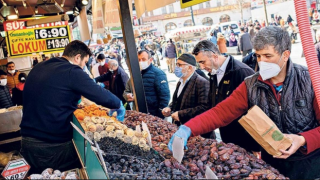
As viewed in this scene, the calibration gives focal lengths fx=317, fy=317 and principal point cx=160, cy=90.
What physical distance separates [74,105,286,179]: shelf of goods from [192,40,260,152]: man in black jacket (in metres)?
0.88

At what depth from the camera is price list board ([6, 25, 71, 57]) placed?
9.26 metres

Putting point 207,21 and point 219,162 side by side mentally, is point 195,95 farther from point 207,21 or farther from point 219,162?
point 207,21

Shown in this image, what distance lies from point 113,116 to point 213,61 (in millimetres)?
1309

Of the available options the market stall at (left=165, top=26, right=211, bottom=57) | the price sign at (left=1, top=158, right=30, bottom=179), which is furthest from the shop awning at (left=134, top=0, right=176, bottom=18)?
the market stall at (left=165, top=26, right=211, bottom=57)

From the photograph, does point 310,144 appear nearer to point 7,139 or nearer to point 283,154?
point 283,154

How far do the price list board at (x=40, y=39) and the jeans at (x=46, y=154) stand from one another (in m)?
6.43

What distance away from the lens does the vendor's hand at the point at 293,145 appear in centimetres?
201

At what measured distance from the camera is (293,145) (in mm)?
2041

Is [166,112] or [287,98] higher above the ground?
[287,98]

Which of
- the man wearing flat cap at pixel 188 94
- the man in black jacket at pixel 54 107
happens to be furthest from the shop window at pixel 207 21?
the man in black jacket at pixel 54 107

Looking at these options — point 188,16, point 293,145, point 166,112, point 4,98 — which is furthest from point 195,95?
point 188,16

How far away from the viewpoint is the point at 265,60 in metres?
2.30

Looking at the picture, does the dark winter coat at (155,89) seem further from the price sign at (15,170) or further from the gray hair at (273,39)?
the price sign at (15,170)

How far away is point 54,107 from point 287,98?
2.12 metres
